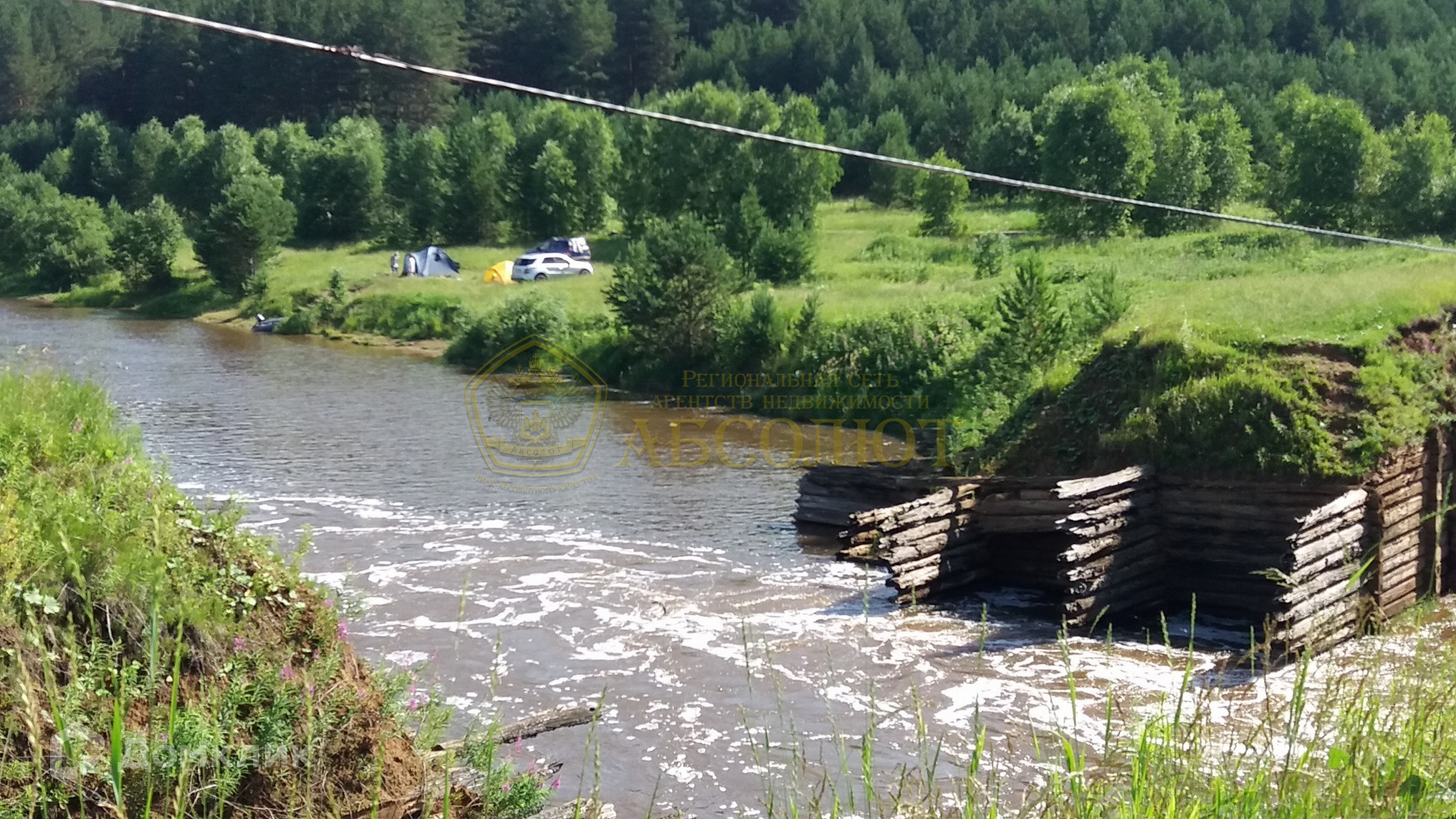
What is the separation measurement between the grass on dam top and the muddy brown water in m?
5.44

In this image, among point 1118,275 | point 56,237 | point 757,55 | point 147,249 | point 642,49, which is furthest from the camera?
point 757,55

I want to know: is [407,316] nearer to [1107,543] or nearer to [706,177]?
[706,177]

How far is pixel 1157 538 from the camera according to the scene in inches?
582

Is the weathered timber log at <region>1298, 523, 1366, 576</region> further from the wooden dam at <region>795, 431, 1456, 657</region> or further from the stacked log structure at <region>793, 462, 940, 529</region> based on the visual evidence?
the stacked log structure at <region>793, 462, 940, 529</region>

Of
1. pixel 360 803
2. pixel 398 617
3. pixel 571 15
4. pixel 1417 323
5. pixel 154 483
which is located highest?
pixel 571 15

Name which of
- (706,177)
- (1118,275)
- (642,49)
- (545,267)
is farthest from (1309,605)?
(642,49)

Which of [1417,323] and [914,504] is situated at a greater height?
[1417,323]

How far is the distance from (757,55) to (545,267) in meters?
63.3

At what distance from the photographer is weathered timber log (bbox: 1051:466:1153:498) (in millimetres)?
14266

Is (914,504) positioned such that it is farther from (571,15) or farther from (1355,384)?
(571,15)

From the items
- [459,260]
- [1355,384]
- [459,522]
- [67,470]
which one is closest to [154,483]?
[67,470]

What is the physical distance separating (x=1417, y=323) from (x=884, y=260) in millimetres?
31203

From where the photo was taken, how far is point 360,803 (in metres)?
6.92

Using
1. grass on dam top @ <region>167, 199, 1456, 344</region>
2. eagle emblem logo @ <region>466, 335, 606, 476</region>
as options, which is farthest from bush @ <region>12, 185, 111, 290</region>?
eagle emblem logo @ <region>466, 335, 606, 476</region>
